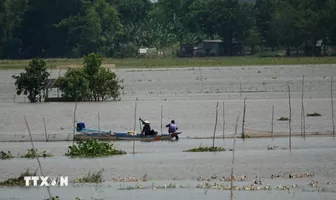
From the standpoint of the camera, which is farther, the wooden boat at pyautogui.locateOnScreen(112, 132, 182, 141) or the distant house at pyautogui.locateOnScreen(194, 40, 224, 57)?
the distant house at pyautogui.locateOnScreen(194, 40, 224, 57)

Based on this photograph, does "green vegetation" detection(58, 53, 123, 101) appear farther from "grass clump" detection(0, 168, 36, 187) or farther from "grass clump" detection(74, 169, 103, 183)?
"grass clump" detection(0, 168, 36, 187)

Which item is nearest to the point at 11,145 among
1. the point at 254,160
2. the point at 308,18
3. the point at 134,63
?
the point at 254,160

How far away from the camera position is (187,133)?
33812 millimetres

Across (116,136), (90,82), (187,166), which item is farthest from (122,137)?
(90,82)

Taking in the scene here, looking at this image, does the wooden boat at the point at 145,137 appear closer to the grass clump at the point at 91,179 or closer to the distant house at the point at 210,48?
the grass clump at the point at 91,179

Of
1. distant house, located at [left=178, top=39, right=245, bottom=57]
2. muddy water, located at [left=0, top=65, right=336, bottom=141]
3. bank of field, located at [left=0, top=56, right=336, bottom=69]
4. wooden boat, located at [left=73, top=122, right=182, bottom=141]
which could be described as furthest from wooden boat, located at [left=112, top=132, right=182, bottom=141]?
distant house, located at [left=178, top=39, right=245, bottom=57]

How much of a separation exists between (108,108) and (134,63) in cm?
4453

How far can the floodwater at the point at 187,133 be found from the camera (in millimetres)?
21984

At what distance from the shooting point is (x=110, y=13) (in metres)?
98.7

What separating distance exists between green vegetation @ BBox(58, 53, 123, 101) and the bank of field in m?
32.9

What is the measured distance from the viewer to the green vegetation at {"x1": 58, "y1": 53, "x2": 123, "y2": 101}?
145 ft

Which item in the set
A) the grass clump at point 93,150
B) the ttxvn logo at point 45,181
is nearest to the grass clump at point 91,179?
the ttxvn logo at point 45,181

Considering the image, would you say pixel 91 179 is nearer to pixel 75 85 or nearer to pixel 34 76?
pixel 75 85

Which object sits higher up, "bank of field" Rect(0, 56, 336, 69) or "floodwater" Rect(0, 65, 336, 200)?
"floodwater" Rect(0, 65, 336, 200)
